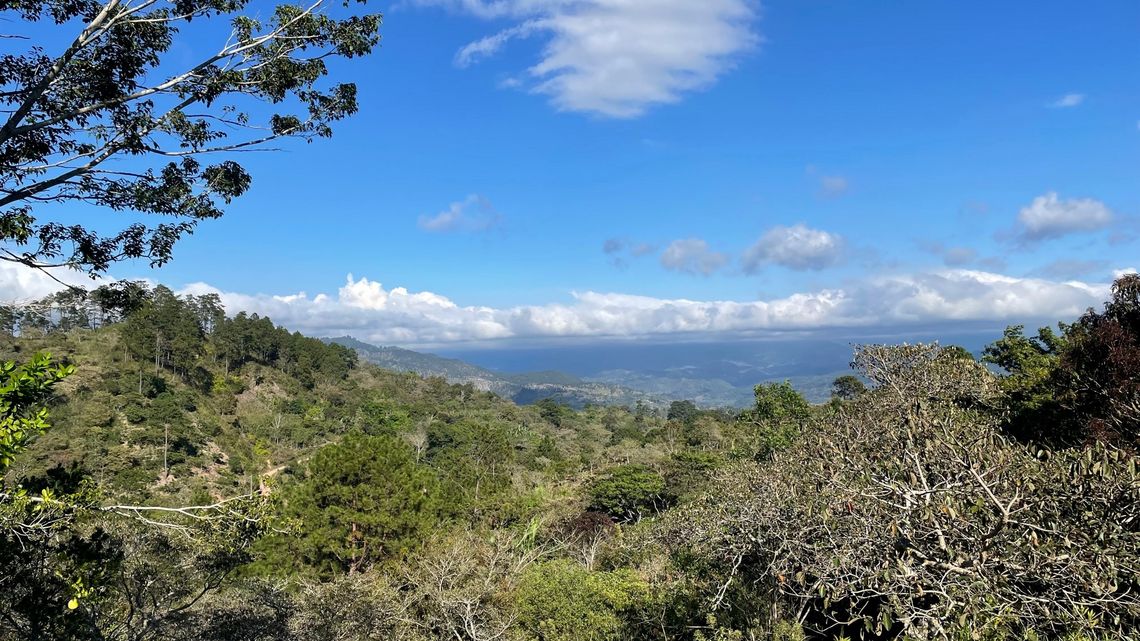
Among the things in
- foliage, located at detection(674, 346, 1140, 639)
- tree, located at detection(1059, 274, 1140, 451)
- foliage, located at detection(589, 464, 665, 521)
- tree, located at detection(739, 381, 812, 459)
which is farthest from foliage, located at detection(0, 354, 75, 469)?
tree, located at detection(739, 381, 812, 459)

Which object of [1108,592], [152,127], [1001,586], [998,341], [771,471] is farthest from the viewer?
[998,341]

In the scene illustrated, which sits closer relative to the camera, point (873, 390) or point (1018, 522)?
point (1018, 522)

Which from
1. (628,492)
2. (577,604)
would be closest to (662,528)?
(577,604)

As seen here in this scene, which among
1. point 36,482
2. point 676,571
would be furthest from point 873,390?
point 36,482

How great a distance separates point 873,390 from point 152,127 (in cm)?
1460

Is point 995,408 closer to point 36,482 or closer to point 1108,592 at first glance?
point 1108,592

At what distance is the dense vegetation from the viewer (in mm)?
4645

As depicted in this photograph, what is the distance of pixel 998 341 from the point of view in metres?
26.9

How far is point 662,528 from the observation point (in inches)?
512

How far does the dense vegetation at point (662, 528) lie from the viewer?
464 cm

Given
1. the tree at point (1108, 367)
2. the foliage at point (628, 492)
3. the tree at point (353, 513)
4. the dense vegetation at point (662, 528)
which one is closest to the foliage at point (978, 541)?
the dense vegetation at point (662, 528)

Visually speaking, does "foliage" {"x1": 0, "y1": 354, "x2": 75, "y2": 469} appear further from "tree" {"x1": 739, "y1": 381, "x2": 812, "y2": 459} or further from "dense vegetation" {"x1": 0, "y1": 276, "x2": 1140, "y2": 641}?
"tree" {"x1": 739, "y1": 381, "x2": 812, "y2": 459}

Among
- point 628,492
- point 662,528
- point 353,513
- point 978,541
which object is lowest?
point 628,492

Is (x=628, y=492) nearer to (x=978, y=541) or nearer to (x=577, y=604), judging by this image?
(x=577, y=604)
